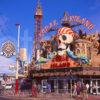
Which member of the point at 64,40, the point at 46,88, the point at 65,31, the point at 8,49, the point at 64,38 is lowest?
the point at 46,88

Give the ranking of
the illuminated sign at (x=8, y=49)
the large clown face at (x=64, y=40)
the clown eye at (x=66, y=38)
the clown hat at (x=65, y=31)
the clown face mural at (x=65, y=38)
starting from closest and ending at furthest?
the illuminated sign at (x=8, y=49), the clown face mural at (x=65, y=38), the large clown face at (x=64, y=40), the clown eye at (x=66, y=38), the clown hat at (x=65, y=31)

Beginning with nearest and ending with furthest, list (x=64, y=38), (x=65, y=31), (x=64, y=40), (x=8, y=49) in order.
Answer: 1. (x=8, y=49)
2. (x=64, y=40)
3. (x=64, y=38)
4. (x=65, y=31)

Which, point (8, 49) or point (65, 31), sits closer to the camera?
point (8, 49)

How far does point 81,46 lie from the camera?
192 ft

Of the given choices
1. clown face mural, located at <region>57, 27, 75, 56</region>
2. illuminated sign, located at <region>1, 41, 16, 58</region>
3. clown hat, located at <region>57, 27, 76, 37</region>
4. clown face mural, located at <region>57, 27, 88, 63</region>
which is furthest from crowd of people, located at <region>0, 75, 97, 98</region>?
clown hat, located at <region>57, 27, 76, 37</region>

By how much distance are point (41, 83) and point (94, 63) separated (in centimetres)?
1097

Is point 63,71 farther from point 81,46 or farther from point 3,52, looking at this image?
point 3,52

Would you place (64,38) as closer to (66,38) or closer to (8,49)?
(66,38)

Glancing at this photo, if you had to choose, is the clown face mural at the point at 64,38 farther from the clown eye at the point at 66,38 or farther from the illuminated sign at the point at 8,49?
the illuminated sign at the point at 8,49

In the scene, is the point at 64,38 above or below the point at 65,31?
below

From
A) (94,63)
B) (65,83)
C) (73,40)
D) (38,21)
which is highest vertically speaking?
(38,21)

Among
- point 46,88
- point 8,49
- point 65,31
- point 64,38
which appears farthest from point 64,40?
point 8,49

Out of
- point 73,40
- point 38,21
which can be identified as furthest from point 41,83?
point 38,21

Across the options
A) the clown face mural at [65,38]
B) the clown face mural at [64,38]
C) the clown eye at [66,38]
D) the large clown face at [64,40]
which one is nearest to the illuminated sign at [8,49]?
the clown face mural at [65,38]
